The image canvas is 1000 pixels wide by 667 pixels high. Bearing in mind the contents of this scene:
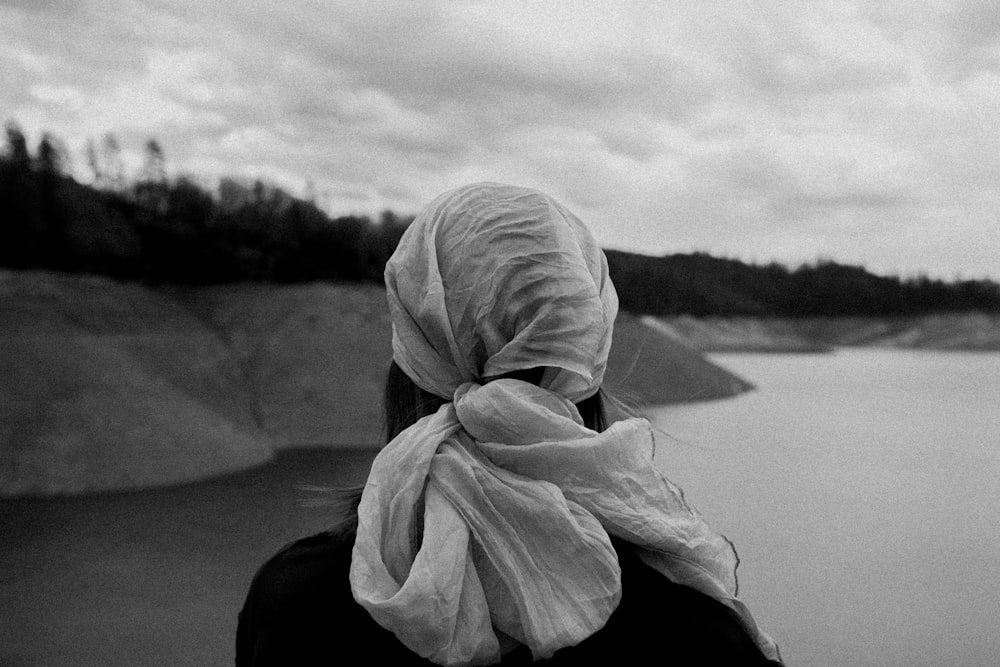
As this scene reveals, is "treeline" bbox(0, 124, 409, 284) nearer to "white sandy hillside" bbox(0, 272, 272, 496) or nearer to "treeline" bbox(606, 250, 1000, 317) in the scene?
"white sandy hillside" bbox(0, 272, 272, 496)

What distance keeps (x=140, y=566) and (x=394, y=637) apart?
29.0ft

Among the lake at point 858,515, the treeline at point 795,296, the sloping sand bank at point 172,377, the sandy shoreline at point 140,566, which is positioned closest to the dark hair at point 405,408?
the lake at point 858,515

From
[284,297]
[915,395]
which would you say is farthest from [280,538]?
[915,395]

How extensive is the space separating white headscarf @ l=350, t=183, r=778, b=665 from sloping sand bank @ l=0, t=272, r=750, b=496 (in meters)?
9.52

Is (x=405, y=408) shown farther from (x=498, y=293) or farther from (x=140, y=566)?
(x=140, y=566)

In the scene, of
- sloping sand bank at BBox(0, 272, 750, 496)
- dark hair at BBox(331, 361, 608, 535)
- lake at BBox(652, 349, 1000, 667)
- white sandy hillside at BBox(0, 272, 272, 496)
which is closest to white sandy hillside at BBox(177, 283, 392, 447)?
sloping sand bank at BBox(0, 272, 750, 496)

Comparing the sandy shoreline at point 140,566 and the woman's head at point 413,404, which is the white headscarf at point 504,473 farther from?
the sandy shoreline at point 140,566

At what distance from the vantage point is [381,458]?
4.42ft

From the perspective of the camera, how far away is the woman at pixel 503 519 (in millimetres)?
1245

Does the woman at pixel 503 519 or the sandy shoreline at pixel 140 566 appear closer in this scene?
the woman at pixel 503 519

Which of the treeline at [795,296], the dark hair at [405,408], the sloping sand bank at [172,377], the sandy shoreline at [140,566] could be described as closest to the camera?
the dark hair at [405,408]

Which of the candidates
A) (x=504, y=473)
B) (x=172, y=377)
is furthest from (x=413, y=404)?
(x=172, y=377)

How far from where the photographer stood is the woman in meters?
1.25

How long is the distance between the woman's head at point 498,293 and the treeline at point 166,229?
17882mm
